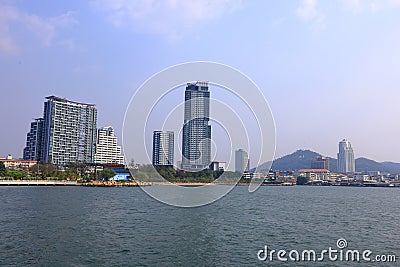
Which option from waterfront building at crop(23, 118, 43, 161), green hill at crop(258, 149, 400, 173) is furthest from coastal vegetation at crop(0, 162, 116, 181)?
green hill at crop(258, 149, 400, 173)

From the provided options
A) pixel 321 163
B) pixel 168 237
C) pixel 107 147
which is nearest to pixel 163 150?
pixel 168 237

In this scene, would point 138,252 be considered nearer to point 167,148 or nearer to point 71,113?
point 167,148

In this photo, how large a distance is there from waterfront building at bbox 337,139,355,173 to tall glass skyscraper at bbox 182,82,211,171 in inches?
4024

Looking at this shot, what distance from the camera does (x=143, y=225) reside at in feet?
40.6

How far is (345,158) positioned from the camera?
115 m

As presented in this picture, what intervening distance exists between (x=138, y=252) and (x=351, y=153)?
117571 mm

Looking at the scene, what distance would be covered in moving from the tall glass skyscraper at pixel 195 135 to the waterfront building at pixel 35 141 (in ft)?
147

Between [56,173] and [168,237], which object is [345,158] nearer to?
[56,173]

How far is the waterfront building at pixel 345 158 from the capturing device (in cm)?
11481

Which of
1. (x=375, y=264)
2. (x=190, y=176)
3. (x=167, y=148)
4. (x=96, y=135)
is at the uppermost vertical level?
(x=96, y=135)

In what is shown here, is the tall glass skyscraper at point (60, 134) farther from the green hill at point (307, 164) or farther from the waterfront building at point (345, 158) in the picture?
the waterfront building at point (345, 158)

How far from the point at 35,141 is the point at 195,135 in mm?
49523

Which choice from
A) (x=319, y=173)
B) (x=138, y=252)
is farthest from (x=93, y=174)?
(x=319, y=173)

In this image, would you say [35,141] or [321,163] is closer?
[35,141]
